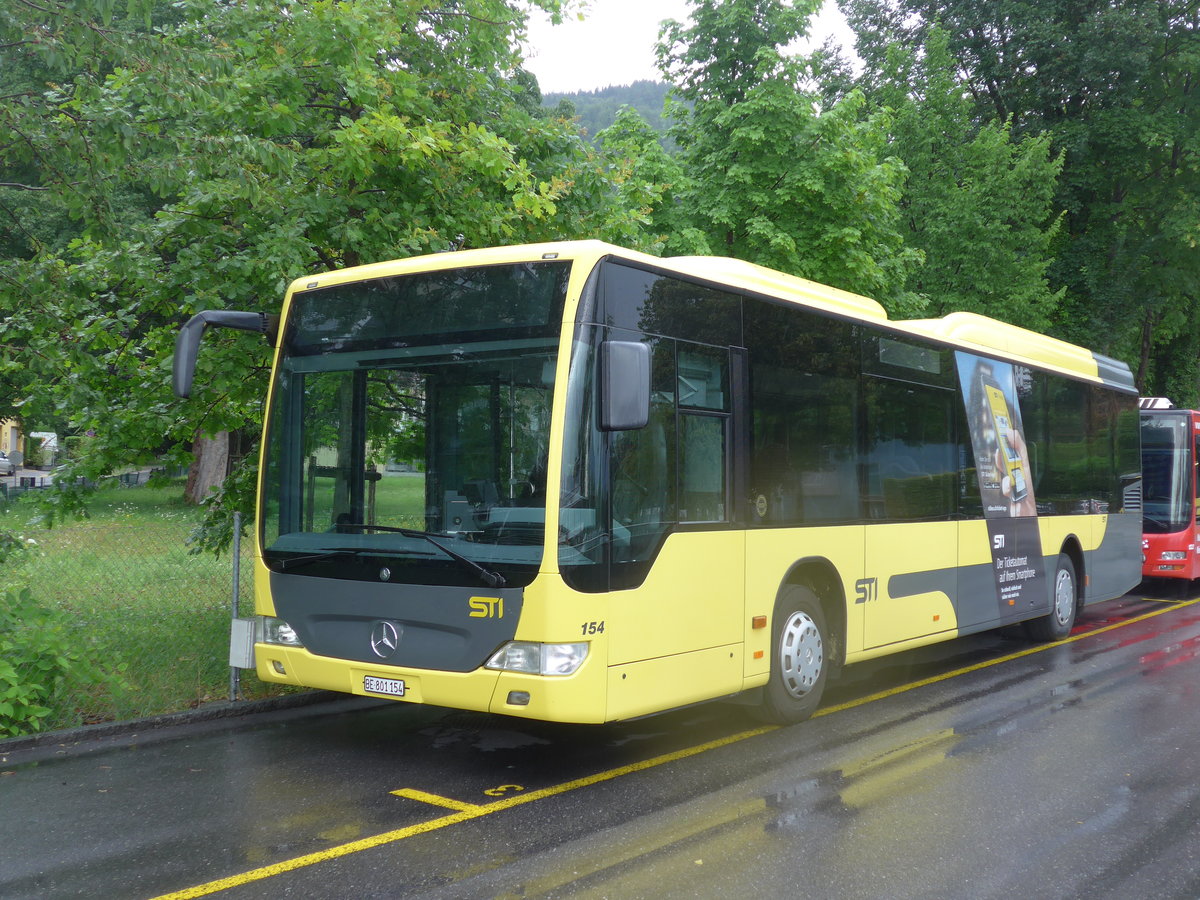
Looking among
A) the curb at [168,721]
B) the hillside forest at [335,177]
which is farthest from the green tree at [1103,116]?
the curb at [168,721]

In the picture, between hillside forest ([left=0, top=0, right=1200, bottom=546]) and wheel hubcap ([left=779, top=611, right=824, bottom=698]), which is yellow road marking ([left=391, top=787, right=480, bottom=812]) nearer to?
wheel hubcap ([left=779, top=611, right=824, bottom=698])

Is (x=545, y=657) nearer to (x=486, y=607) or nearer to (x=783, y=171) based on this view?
(x=486, y=607)

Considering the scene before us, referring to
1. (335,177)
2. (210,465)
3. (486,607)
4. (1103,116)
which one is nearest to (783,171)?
(335,177)

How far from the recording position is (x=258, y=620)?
23.0 ft

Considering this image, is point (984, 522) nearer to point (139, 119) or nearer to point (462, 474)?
point (462, 474)

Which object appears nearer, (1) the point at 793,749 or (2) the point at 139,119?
(1) the point at 793,749

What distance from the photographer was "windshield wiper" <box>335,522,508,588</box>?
5938 millimetres

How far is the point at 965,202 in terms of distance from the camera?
2016 cm

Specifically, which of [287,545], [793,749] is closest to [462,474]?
[287,545]

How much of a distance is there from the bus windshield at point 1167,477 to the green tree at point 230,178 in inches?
449

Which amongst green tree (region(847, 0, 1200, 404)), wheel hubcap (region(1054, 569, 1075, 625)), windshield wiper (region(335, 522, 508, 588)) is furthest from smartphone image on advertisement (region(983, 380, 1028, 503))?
green tree (region(847, 0, 1200, 404))

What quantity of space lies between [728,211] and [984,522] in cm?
825

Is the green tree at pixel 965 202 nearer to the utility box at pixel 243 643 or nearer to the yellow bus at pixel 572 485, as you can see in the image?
the yellow bus at pixel 572 485

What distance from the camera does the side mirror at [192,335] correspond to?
6.61m
